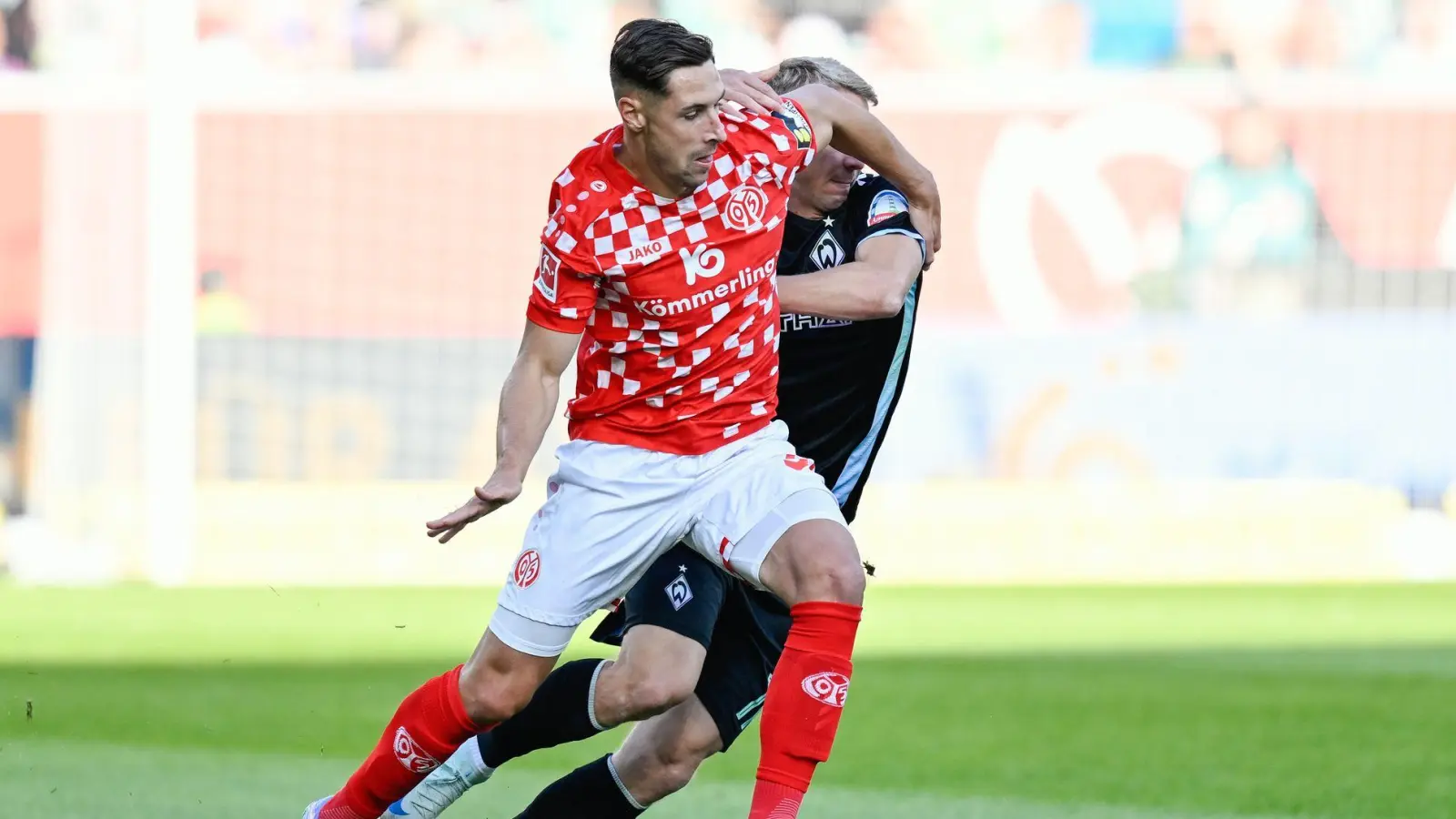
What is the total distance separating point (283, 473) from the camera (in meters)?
14.4

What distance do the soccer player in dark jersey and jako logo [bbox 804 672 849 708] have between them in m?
0.45

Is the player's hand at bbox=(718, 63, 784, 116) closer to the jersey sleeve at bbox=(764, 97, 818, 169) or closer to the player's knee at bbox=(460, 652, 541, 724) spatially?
the jersey sleeve at bbox=(764, 97, 818, 169)

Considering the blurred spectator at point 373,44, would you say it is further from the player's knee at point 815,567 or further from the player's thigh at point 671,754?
the player's knee at point 815,567

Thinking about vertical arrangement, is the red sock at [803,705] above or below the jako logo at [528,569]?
below

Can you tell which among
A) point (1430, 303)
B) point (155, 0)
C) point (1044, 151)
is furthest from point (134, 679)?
point (1430, 303)

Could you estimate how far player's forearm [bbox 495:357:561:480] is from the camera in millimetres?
4461

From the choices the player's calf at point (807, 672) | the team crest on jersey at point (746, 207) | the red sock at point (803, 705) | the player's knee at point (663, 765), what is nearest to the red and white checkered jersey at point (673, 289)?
the team crest on jersey at point (746, 207)

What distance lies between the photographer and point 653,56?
14.1 ft

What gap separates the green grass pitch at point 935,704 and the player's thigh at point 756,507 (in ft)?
5.04

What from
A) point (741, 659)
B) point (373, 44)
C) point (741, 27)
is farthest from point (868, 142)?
point (373, 44)

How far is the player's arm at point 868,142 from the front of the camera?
16.0 feet

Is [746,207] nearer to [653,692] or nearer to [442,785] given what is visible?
[653,692]

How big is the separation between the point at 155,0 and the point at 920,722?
31.3 ft

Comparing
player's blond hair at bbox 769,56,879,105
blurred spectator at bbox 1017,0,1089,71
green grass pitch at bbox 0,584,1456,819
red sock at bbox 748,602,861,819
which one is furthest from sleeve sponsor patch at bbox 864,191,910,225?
blurred spectator at bbox 1017,0,1089,71
